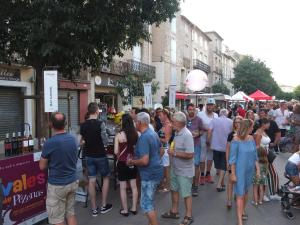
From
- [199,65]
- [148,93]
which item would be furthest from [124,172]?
[199,65]

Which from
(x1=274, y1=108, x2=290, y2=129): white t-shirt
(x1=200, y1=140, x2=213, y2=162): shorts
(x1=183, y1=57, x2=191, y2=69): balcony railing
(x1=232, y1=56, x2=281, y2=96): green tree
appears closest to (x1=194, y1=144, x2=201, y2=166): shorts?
(x1=200, y1=140, x2=213, y2=162): shorts

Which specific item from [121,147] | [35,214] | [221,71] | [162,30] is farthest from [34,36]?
[221,71]

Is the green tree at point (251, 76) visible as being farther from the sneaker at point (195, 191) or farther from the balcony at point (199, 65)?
the sneaker at point (195, 191)

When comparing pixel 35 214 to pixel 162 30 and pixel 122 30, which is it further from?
pixel 162 30

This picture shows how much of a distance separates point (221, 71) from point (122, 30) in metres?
59.7

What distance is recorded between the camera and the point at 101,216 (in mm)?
6340

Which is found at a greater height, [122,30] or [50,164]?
[122,30]

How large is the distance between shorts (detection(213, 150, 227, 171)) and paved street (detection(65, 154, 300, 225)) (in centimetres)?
63

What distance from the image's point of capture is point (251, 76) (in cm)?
5550

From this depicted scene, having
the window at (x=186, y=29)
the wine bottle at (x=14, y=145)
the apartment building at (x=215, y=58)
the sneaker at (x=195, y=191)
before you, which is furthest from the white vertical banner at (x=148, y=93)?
the apartment building at (x=215, y=58)

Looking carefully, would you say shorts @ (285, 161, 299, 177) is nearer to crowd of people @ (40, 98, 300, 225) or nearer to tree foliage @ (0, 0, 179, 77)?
crowd of people @ (40, 98, 300, 225)

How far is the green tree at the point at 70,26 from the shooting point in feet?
24.7

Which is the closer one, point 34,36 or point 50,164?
point 50,164

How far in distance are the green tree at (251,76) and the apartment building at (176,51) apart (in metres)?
6.42
